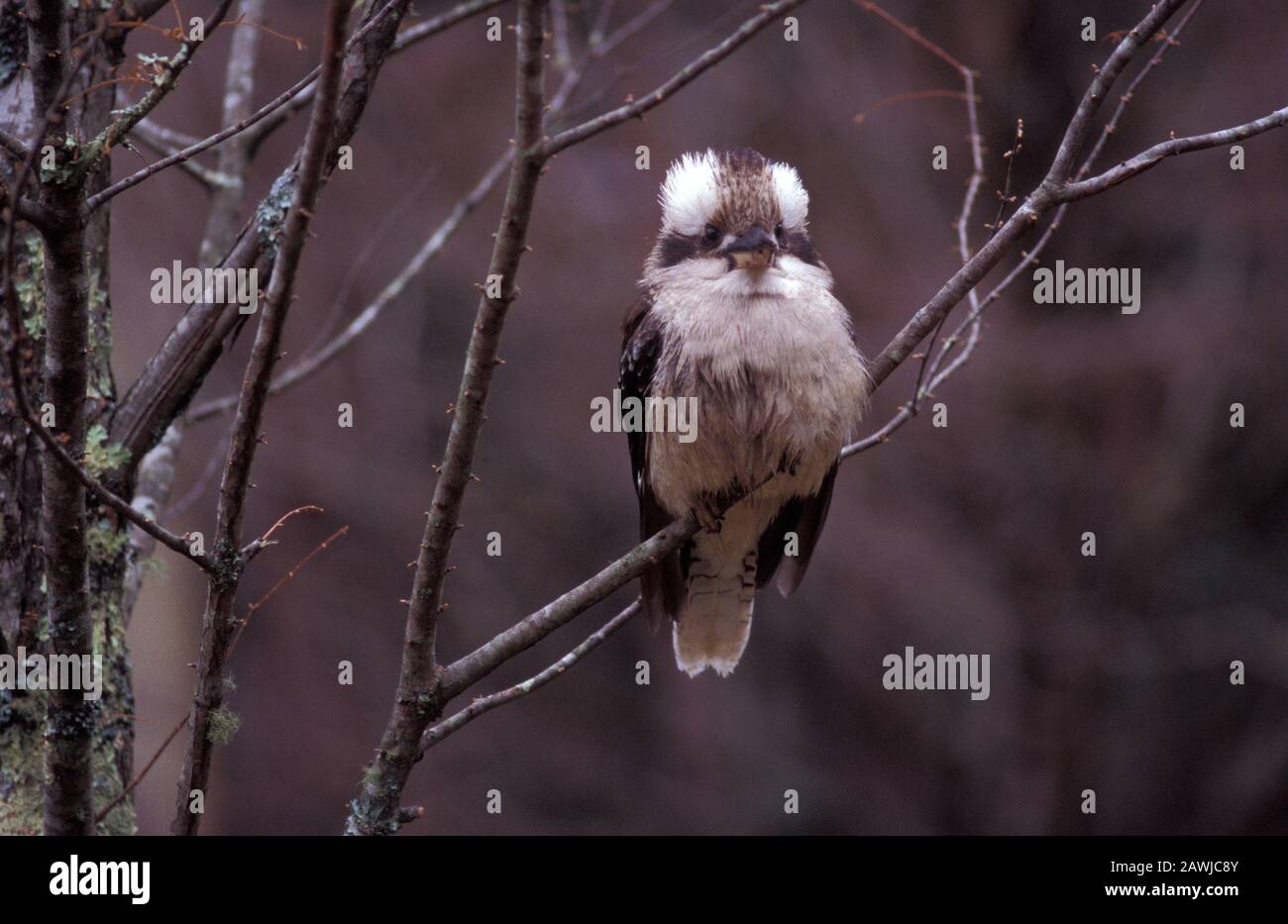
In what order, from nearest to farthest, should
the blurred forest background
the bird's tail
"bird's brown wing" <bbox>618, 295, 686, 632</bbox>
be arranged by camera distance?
"bird's brown wing" <bbox>618, 295, 686, 632</bbox>
the bird's tail
the blurred forest background

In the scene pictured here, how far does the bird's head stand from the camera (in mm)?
3574

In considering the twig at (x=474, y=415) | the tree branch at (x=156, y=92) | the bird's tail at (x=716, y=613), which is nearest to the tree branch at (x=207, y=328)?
the tree branch at (x=156, y=92)

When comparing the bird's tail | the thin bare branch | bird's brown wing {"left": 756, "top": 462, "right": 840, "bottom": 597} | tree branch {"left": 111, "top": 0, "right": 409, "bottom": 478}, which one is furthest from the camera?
the bird's tail

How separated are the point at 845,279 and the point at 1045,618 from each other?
6.82 feet

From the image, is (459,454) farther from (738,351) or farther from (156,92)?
(738,351)

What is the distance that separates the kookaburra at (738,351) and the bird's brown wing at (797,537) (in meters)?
0.09

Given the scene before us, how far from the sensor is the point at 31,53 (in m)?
2.43

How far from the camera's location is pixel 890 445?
723 centimetres

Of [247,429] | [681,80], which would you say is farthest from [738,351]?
[247,429]

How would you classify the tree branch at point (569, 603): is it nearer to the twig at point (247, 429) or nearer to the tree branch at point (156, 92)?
the twig at point (247, 429)

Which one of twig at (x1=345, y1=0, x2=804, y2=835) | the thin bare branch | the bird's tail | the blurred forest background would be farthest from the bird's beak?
the blurred forest background

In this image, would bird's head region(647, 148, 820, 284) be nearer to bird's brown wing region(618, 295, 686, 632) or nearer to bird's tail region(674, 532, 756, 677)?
bird's brown wing region(618, 295, 686, 632)

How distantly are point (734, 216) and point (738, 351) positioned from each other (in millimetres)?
416

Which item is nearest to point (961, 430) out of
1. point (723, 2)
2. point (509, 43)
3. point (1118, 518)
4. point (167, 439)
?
point (1118, 518)
